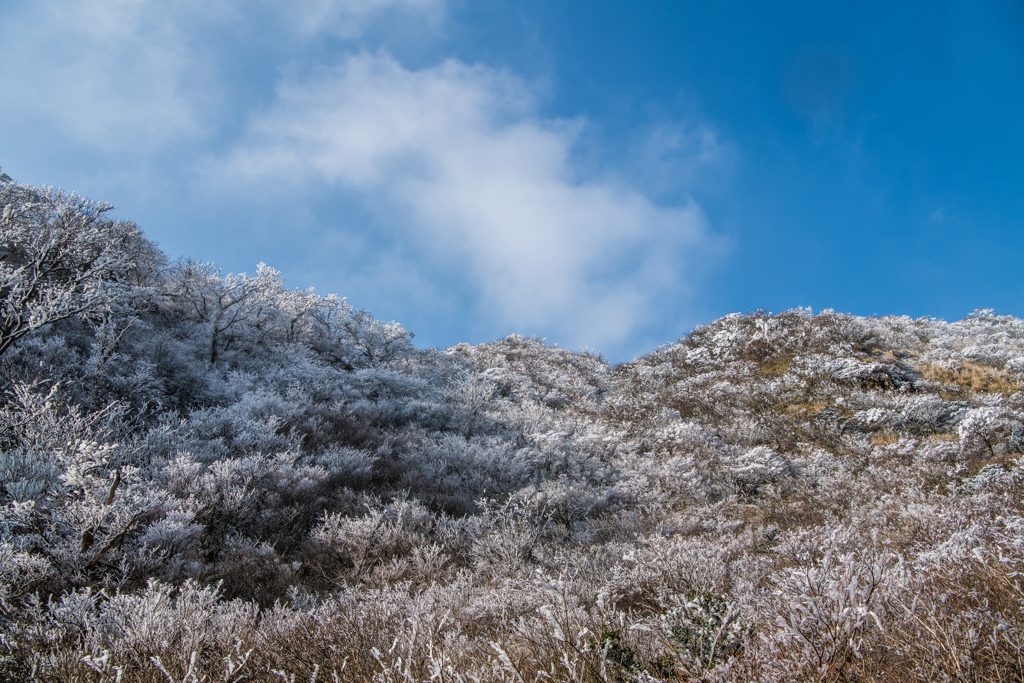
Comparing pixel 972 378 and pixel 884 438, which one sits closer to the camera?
pixel 884 438

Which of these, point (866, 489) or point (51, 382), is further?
point (51, 382)

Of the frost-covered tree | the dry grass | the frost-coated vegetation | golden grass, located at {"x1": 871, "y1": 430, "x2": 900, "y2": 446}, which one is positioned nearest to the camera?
the frost-coated vegetation

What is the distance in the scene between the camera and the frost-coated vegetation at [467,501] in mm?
3158

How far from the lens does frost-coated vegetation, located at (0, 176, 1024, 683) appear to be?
3158 millimetres

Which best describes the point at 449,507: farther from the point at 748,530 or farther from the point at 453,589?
the point at 748,530

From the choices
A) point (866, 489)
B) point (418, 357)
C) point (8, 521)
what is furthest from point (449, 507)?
point (418, 357)

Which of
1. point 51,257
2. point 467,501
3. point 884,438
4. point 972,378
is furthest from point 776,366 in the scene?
point 51,257

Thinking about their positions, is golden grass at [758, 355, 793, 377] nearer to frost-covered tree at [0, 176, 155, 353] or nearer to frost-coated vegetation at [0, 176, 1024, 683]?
frost-coated vegetation at [0, 176, 1024, 683]

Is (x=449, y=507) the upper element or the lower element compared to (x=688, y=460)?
lower

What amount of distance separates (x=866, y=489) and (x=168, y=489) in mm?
14746

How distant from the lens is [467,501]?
11102mm

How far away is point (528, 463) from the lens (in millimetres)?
13438

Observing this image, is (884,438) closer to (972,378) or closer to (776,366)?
(972,378)

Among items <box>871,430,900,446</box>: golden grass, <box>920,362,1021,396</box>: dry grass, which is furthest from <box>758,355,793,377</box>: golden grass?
<box>871,430,900,446</box>: golden grass
